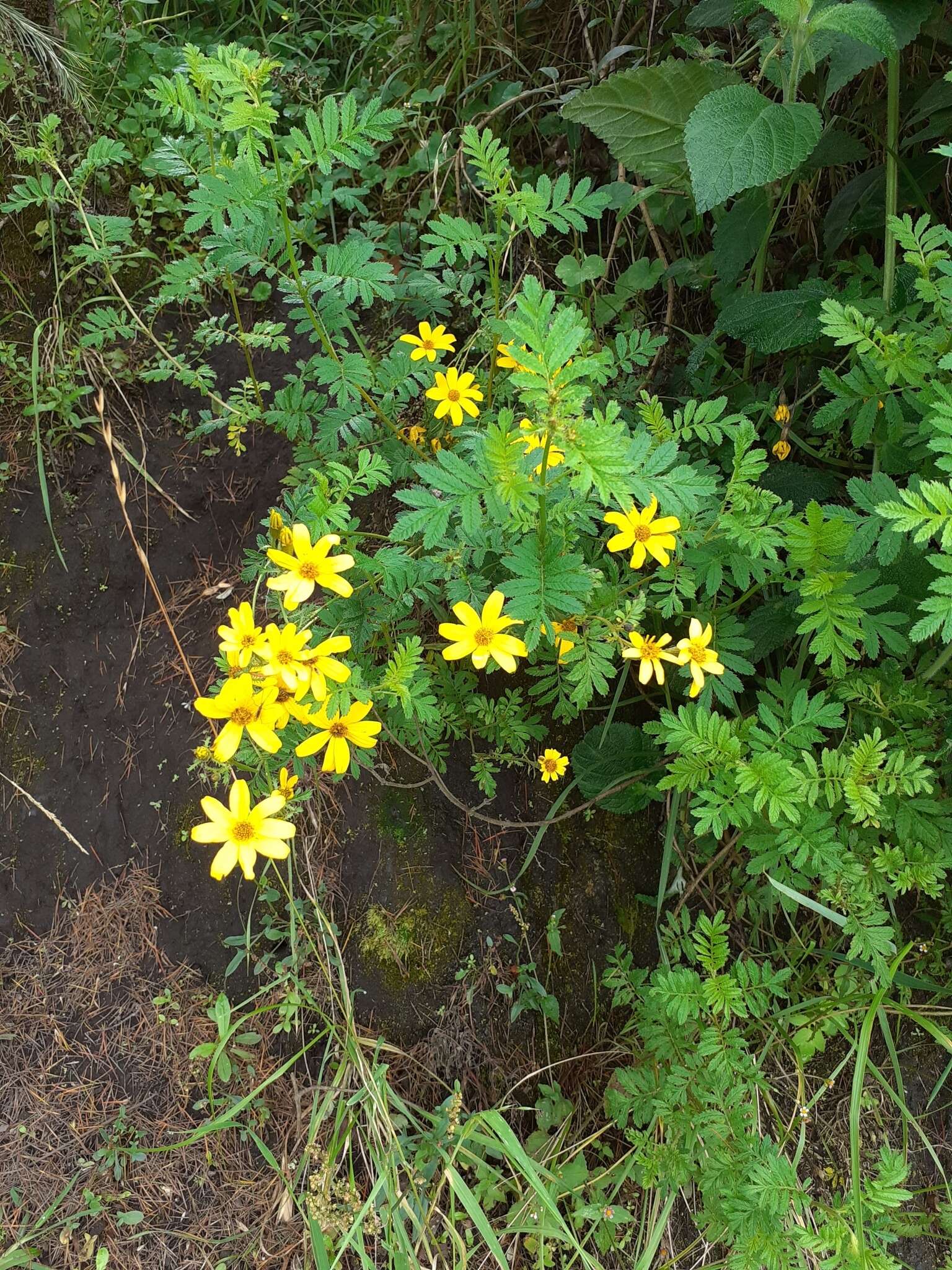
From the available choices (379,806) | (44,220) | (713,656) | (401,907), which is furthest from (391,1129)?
(44,220)

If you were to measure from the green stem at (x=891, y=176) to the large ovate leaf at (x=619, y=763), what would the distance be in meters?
1.11

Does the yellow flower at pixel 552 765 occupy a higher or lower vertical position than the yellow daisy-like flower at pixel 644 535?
lower

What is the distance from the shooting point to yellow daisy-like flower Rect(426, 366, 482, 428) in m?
1.71

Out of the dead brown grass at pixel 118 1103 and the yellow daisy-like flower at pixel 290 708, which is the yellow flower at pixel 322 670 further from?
the dead brown grass at pixel 118 1103

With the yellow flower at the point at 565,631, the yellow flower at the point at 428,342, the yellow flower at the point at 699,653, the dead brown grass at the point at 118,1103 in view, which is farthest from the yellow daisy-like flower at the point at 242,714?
the dead brown grass at the point at 118,1103

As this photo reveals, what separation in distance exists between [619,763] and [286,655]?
104 centimetres

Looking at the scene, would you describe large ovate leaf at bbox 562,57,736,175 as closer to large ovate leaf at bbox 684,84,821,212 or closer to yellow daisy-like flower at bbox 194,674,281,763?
large ovate leaf at bbox 684,84,821,212

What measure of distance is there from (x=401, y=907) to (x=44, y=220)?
2.26m

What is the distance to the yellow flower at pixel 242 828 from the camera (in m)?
1.33

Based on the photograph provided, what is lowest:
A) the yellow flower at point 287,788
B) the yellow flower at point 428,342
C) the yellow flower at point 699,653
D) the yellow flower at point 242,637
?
the yellow flower at point 287,788

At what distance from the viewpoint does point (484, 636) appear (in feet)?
4.55

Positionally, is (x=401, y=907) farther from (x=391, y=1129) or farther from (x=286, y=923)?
(x=391, y=1129)

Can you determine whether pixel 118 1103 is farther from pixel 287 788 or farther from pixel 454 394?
pixel 454 394

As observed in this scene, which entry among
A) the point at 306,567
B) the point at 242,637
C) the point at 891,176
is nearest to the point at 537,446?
the point at 306,567
